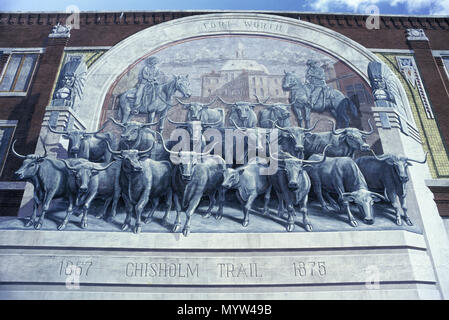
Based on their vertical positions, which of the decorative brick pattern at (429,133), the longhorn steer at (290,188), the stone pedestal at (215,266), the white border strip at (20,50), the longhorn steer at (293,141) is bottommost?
the stone pedestal at (215,266)

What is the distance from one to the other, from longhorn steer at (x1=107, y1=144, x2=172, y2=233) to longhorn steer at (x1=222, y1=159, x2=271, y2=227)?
209 cm

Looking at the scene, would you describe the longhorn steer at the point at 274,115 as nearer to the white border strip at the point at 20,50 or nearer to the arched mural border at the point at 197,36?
the arched mural border at the point at 197,36

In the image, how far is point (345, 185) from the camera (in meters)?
12.3

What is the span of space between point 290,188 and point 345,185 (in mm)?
2136

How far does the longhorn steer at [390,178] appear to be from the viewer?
12.2 metres

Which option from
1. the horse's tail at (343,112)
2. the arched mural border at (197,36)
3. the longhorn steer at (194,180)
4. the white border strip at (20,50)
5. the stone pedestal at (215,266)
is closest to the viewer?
the stone pedestal at (215,266)

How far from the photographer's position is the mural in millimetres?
11812

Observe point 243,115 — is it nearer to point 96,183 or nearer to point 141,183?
point 141,183

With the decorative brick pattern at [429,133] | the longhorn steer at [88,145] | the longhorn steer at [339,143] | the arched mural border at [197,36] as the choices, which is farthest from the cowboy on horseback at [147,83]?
the decorative brick pattern at [429,133]

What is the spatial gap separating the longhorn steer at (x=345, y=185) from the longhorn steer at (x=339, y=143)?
28.2 inches

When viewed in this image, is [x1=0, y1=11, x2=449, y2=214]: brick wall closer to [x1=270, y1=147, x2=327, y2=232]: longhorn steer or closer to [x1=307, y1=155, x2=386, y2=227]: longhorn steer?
[x1=307, y1=155, x2=386, y2=227]: longhorn steer

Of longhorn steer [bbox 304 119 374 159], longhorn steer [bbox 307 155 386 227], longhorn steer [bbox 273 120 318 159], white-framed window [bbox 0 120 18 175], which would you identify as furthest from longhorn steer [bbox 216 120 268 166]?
white-framed window [bbox 0 120 18 175]

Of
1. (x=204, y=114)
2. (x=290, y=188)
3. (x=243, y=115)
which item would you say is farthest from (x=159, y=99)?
(x=290, y=188)
